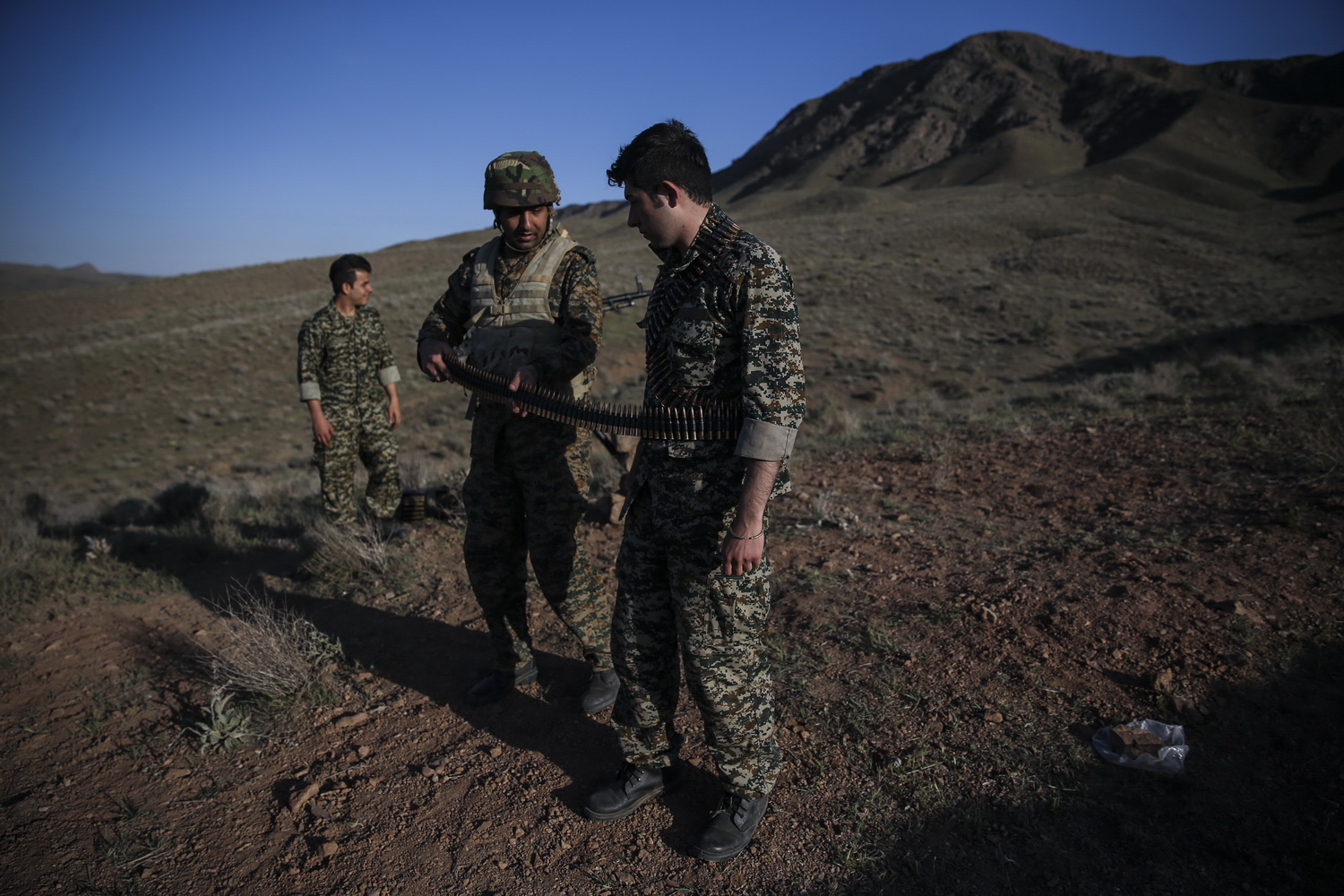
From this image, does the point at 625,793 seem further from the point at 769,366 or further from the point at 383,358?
the point at 383,358

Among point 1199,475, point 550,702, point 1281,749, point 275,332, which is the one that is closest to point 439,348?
point 550,702

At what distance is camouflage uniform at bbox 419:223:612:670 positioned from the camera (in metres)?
3.24

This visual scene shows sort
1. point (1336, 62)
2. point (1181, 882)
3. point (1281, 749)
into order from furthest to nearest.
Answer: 1. point (1336, 62)
2. point (1281, 749)
3. point (1181, 882)

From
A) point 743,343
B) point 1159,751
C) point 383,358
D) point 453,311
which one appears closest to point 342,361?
point 383,358

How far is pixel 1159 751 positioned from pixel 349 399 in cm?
555

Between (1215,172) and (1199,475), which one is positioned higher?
(1215,172)

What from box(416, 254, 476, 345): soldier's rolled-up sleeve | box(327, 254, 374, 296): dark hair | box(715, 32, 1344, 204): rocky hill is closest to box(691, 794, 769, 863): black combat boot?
box(416, 254, 476, 345): soldier's rolled-up sleeve

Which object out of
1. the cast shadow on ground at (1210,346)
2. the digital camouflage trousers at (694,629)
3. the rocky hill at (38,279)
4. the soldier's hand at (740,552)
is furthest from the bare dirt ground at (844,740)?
the rocky hill at (38,279)

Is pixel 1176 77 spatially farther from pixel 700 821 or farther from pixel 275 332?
pixel 700 821

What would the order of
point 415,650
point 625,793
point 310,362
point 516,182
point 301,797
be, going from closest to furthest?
point 625,793 → point 301,797 → point 516,182 → point 415,650 → point 310,362

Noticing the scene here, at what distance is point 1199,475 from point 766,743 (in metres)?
4.85

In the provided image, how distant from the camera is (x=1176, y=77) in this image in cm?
10588

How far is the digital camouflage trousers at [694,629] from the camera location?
94.1 inches

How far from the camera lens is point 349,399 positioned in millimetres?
5539
